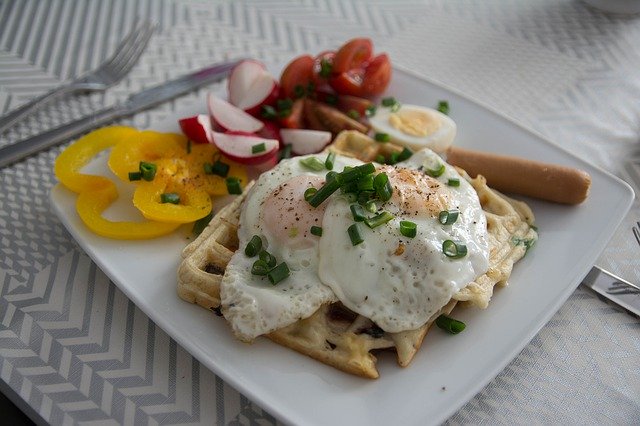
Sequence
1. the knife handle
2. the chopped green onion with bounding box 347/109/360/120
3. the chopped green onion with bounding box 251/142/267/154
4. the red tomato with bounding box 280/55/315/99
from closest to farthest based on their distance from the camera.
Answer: the chopped green onion with bounding box 251/142/267/154 → the knife handle → the chopped green onion with bounding box 347/109/360/120 → the red tomato with bounding box 280/55/315/99

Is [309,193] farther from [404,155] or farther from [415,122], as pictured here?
[415,122]

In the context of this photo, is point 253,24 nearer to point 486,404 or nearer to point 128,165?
point 128,165

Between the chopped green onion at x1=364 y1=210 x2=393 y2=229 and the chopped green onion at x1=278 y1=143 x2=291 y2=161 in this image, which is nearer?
the chopped green onion at x1=364 y1=210 x2=393 y2=229

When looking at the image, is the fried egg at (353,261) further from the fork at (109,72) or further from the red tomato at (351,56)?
the fork at (109,72)

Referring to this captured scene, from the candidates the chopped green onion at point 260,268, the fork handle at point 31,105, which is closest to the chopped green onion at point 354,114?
the chopped green onion at point 260,268

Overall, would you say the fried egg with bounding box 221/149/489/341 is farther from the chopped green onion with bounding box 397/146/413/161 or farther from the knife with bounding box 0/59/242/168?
the knife with bounding box 0/59/242/168

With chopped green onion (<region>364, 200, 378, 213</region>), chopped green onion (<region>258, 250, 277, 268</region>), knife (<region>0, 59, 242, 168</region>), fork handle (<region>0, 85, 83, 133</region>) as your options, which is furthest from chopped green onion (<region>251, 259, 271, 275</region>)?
fork handle (<region>0, 85, 83, 133</region>)
